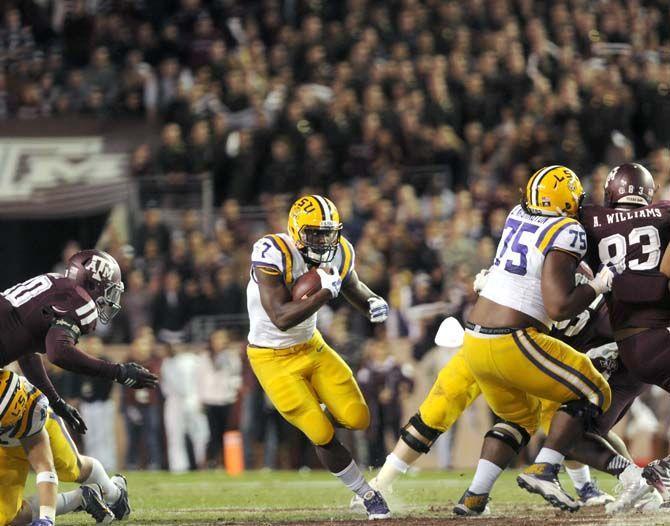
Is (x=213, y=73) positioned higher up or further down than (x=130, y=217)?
higher up

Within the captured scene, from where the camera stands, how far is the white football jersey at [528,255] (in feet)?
21.6

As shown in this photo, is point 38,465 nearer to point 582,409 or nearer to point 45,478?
point 45,478

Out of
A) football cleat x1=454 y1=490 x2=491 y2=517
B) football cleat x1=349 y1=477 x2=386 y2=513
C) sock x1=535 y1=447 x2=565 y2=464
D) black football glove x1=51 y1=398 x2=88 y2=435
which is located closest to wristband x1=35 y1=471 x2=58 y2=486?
black football glove x1=51 y1=398 x2=88 y2=435

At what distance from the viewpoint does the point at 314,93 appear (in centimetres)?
1445

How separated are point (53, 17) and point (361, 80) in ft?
15.9

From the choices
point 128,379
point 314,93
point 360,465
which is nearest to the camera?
point 128,379

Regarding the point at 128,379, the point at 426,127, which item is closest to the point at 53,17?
the point at 426,127

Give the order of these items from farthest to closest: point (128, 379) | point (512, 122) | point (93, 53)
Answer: point (93, 53) → point (512, 122) → point (128, 379)

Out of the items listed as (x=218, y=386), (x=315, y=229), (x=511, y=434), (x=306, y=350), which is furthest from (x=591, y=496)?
(x=218, y=386)

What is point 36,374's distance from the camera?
6.98 meters

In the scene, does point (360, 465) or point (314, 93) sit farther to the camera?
point (314, 93)

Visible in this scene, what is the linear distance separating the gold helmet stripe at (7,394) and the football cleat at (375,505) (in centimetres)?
199

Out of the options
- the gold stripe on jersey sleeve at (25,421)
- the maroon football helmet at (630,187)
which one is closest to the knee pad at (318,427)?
the gold stripe on jersey sleeve at (25,421)

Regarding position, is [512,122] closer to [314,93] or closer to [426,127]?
[426,127]
